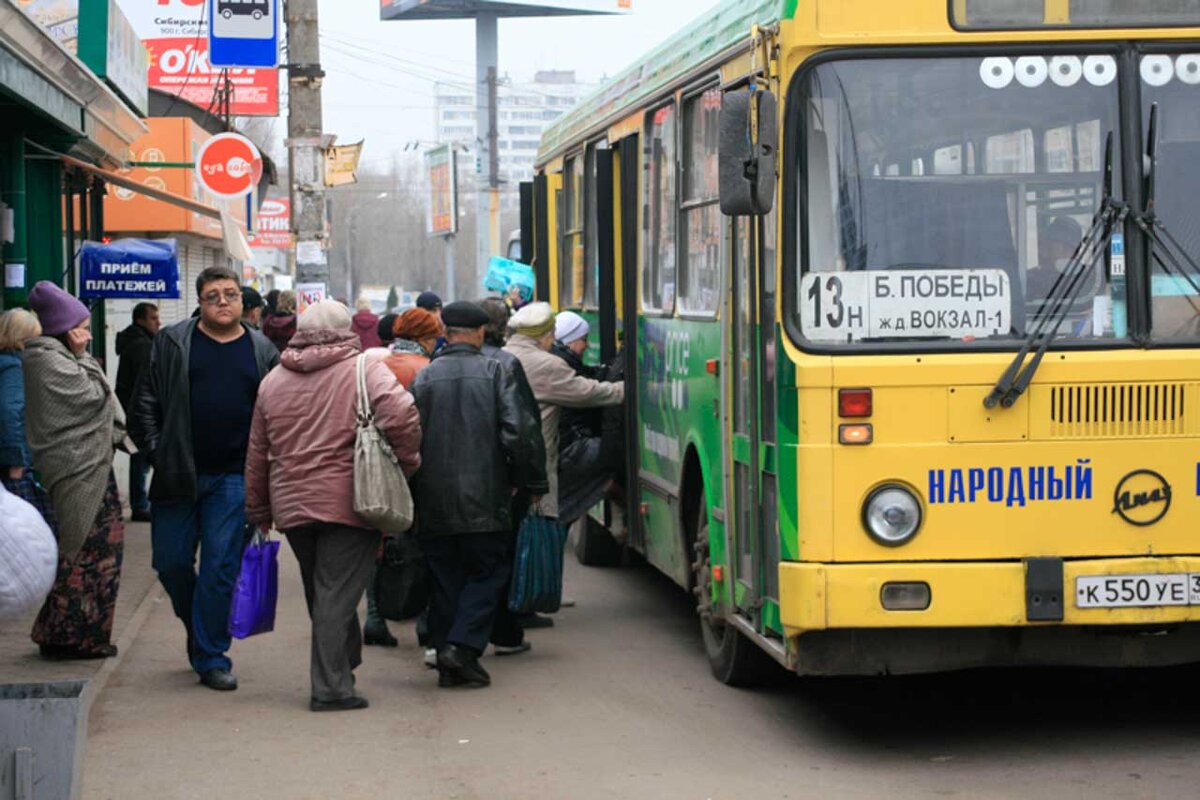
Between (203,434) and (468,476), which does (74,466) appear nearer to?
(203,434)

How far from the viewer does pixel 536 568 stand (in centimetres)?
930

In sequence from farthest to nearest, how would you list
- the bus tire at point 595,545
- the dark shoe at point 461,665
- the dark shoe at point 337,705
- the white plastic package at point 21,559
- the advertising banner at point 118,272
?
the advertising banner at point 118,272 → the bus tire at point 595,545 → the dark shoe at point 461,665 → the dark shoe at point 337,705 → the white plastic package at point 21,559

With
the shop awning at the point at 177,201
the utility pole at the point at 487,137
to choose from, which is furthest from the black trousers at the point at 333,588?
the utility pole at the point at 487,137

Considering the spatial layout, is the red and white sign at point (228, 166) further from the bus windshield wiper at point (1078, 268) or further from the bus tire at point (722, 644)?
the bus windshield wiper at point (1078, 268)

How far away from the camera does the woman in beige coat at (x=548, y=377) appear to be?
10.2 meters

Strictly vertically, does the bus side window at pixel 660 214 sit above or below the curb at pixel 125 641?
above

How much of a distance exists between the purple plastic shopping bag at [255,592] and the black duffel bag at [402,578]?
853 mm

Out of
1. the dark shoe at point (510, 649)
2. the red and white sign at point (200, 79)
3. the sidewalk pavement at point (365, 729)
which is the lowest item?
the sidewalk pavement at point (365, 729)

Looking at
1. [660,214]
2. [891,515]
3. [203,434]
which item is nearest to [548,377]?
[660,214]

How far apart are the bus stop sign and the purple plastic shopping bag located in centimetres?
1040

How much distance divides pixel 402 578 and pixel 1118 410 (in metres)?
3.80

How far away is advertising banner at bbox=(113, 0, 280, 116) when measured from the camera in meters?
31.5

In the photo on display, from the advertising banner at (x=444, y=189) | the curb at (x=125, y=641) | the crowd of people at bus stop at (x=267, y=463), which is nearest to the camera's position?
the crowd of people at bus stop at (x=267, y=463)

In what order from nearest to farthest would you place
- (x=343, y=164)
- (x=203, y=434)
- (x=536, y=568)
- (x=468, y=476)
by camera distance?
(x=203, y=434) < (x=468, y=476) < (x=536, y=568) < (x=343, y=164)
